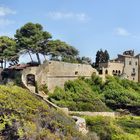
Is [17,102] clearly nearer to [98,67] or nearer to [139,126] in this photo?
[139,126]

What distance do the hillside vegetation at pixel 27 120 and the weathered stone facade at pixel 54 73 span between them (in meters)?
27.9

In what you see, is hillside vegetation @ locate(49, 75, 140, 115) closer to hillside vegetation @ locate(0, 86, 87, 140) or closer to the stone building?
the stone building

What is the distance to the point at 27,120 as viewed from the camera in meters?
24.1

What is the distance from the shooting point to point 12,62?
198ft

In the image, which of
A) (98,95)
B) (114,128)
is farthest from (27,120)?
(98,95)

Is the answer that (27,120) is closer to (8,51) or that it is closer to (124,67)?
(8,51)

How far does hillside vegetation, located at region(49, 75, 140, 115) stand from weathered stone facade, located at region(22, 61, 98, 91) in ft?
2.79

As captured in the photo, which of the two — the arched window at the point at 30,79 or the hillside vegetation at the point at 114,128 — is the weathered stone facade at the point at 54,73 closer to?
the arched window at the point at 30,79

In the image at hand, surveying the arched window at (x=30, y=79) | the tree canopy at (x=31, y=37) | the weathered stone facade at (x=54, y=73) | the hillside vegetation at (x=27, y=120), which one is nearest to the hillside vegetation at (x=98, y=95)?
the weathered stone facade at (x=54, y=73)

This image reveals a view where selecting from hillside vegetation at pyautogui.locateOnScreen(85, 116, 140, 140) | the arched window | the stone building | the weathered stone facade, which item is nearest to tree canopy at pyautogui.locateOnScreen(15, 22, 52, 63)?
the weathered stone facade

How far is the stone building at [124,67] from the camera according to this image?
2493 inches

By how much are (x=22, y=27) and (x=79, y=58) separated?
1499 cm

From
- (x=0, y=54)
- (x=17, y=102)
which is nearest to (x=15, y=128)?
(x=17, y=102)

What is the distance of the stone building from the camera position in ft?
208
